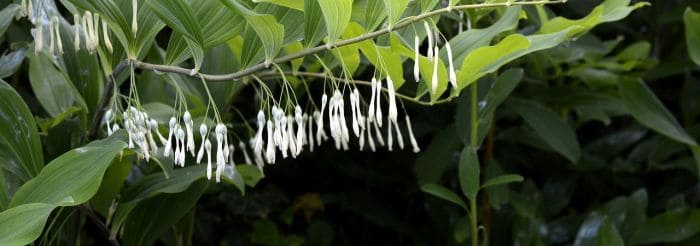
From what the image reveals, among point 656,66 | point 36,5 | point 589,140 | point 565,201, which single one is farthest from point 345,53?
point 589,140

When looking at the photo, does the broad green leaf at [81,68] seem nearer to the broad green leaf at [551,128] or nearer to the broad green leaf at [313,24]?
the broad green leaf at [313,24]

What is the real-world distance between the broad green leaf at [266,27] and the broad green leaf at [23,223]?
11.3 inches

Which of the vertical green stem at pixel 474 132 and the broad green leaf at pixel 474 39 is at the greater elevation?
the broad green leaf at pixel 474 39

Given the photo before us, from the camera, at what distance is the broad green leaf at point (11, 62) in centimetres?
122

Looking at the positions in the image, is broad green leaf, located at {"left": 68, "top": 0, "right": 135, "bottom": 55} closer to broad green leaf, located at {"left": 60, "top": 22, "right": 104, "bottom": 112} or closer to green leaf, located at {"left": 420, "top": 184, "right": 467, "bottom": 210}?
broad green leaf, located at {"left": 60, "top": 22, "right": 104, "bottom": 112}

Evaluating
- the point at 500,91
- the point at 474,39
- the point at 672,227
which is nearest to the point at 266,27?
the point at 474,39

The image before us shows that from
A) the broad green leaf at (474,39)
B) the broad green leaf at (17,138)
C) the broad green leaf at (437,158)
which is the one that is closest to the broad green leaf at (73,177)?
the broad green leaf at (17,138)

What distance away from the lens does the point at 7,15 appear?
1197 mm

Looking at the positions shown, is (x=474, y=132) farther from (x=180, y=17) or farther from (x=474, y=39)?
(x=180, y=17)

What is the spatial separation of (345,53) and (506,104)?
2.49ft

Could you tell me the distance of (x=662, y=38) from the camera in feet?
7.16

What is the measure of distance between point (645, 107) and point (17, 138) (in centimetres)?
113

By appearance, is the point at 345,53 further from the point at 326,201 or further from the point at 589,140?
the point at 589,140

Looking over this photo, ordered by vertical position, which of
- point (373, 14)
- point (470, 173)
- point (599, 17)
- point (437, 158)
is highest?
point (373, 14)
